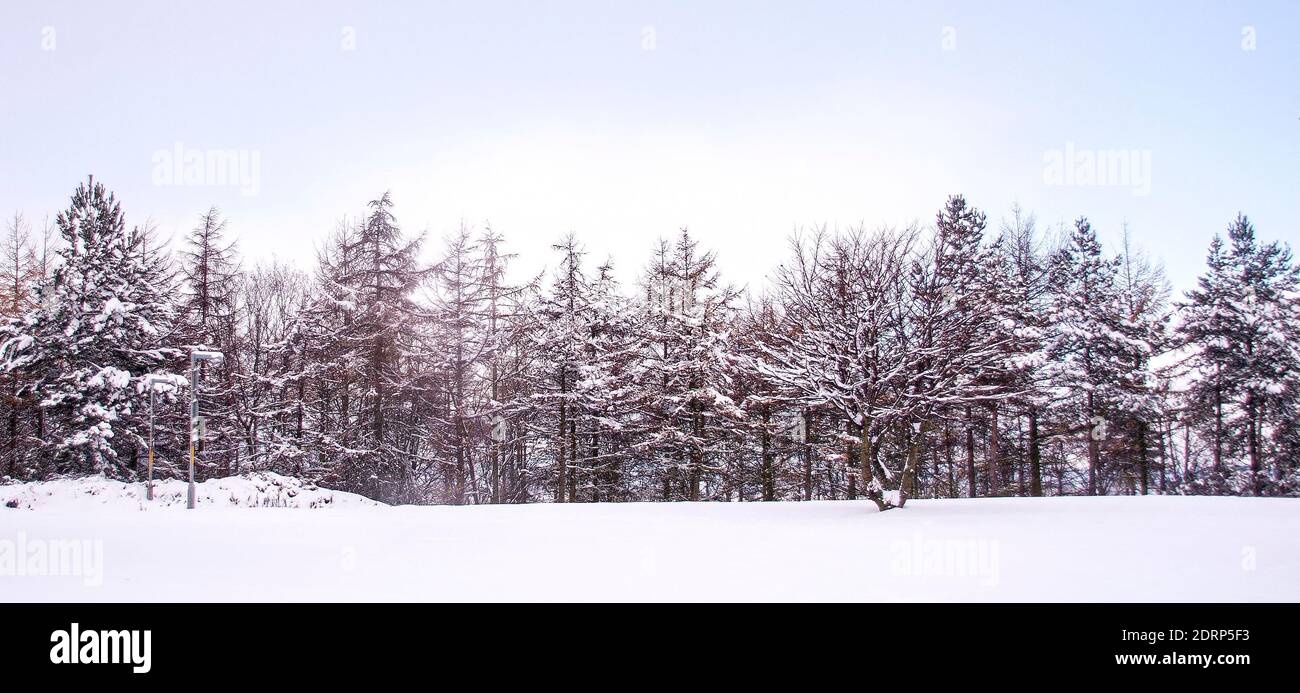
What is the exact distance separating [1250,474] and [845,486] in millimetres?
15403

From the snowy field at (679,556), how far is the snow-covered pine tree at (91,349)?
40.8 ft

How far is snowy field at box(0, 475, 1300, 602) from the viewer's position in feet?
21.1

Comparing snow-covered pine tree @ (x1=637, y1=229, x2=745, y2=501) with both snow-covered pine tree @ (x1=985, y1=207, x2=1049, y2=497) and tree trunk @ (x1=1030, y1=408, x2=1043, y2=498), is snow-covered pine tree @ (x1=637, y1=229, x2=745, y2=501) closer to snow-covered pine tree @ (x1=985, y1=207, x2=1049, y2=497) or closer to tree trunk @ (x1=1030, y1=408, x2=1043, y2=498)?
snow-covered pine tree @ (x1=985, y1=207, x2=1049, y2=497)

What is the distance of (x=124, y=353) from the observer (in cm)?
2769

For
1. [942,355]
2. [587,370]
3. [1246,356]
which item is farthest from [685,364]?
[1246,356]

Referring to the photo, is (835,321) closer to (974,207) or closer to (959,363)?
(959,363)

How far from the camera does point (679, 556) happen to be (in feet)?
29.0

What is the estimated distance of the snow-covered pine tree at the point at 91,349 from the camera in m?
26.0

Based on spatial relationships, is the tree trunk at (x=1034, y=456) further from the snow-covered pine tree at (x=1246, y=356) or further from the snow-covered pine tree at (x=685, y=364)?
the snow-covered pine tree at (x=685, y=364)

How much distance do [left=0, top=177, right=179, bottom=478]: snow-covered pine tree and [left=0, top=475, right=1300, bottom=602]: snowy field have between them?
12.4 metres

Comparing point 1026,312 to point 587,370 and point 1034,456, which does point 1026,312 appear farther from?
point 587,370

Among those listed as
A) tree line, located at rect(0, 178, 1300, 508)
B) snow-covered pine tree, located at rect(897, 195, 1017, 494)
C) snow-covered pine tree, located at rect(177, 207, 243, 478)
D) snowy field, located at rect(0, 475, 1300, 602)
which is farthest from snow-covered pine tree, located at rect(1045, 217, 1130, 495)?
snow-covered pine tree, located at rect(177, 207, 243, 478)

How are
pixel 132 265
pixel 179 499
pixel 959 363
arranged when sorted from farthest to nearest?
pixel 132 265, pixel 179 499, pixel 959 363
